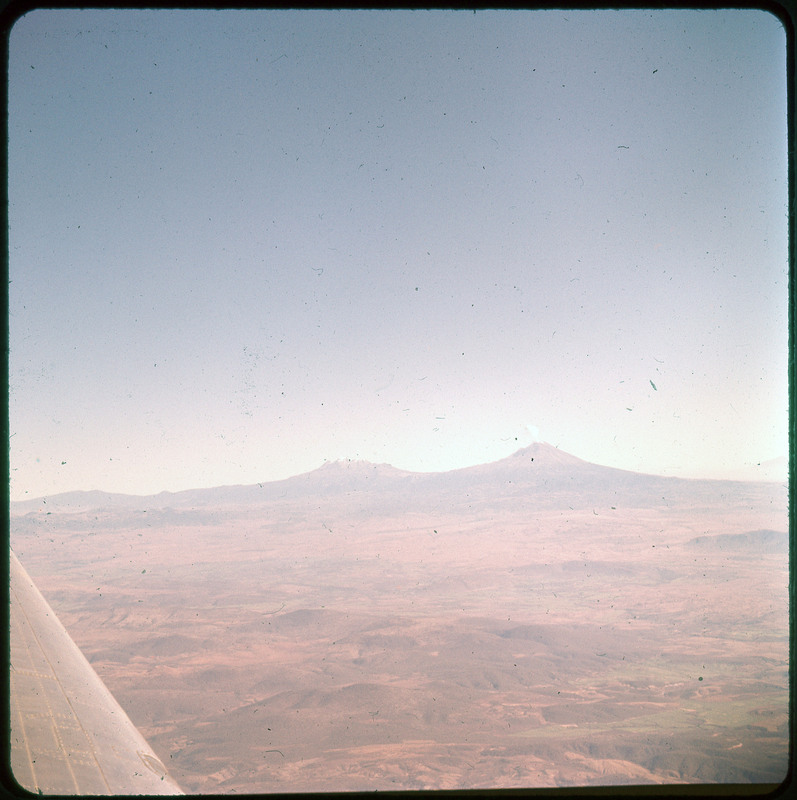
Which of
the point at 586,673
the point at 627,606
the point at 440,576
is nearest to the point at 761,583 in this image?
the point at 627,606

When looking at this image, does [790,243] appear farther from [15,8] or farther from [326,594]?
[326,594]

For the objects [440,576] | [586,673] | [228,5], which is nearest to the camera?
[228,5]

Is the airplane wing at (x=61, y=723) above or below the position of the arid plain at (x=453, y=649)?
above

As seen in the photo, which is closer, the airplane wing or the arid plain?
the airplane wing

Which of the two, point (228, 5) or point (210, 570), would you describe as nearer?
point (228, 5)

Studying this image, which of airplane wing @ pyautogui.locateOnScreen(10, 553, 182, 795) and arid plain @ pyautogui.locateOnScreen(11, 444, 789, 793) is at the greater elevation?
airplane wing @ pyautogui.locateOnScreen(10, 553, 182, 795)

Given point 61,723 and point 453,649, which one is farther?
point 453,649

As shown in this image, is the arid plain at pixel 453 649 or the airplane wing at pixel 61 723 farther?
the arid plain at pixel 453 649

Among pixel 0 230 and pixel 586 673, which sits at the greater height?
pixel 0 230
